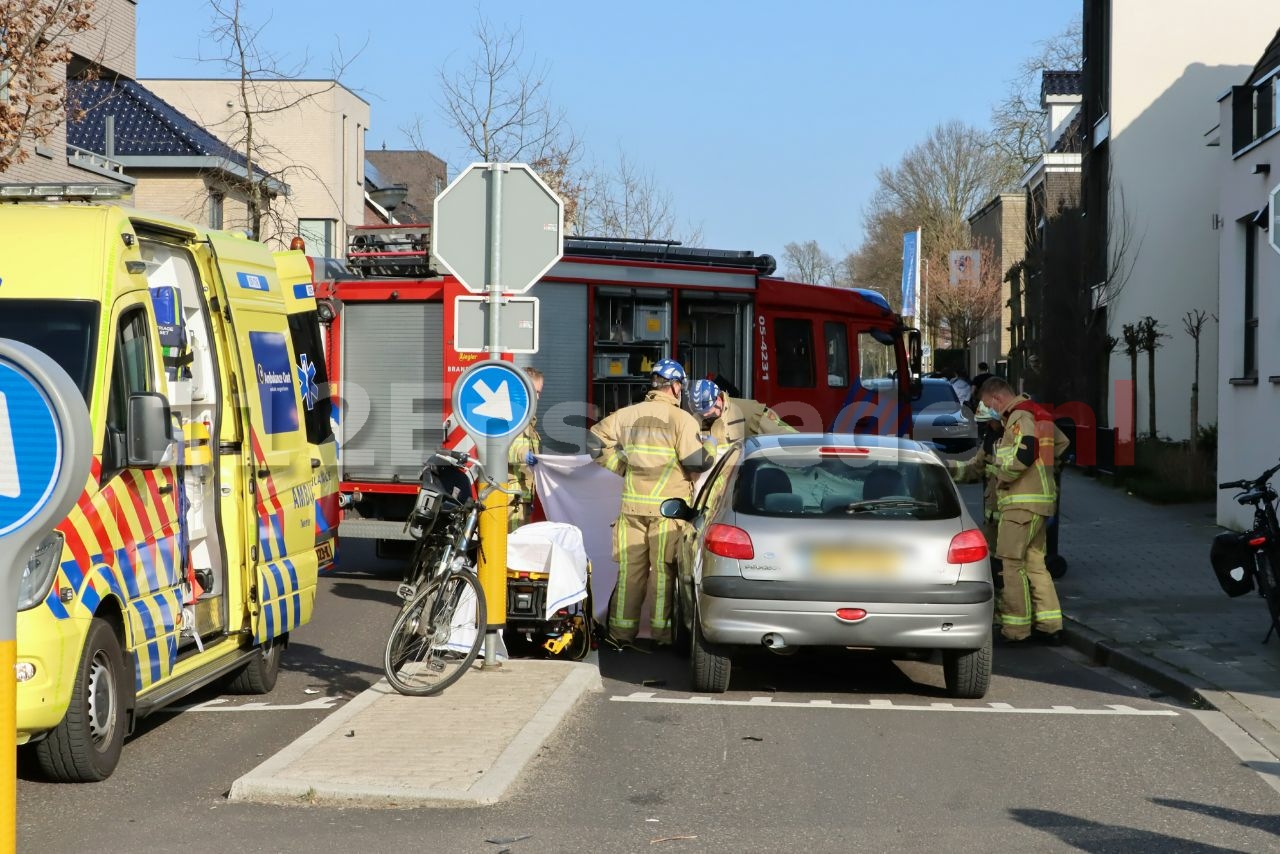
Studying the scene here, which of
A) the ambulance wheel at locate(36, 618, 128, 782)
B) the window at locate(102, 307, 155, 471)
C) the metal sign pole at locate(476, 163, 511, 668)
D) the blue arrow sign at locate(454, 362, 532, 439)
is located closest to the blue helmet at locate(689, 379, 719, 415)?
the metal sign pole at locate(476, 163, 511, 668)

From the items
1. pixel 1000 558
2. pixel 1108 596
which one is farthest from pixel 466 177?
pixel 1108 596

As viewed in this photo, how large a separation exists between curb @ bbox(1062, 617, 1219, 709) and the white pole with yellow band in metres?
7.05

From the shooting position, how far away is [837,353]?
1769 cm

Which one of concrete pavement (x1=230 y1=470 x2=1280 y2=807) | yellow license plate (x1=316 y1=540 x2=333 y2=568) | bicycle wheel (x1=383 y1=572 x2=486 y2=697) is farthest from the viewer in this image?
yellow license plate (x1=316 y1=540 x2=333 y2=568)

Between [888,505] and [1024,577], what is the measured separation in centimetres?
259

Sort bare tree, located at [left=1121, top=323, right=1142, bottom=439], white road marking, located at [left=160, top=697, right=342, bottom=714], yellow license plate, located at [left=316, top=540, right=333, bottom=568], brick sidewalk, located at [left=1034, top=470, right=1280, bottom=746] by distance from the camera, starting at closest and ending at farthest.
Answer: white road marking, located at [left=160, top=697, right=342, bottom=714], brick sidewalk, located at [left=1034, top=470, right=1280, bottom=746], yellow license plate, located at [left=316, top=540, right=333, bottom=568], bare tree, located at [left=1121, top=323, right=1142, bottom=439]

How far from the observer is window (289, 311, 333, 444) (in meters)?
9.95

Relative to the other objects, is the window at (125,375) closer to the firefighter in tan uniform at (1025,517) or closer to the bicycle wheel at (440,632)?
the bicycle wheel at (440,632)

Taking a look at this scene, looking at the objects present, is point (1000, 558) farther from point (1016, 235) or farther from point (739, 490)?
point (1016, 235)

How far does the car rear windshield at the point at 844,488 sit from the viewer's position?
8992mm

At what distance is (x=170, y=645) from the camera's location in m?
7.57

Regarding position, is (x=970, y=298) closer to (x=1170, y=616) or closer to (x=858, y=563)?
(x=1170, y=616)

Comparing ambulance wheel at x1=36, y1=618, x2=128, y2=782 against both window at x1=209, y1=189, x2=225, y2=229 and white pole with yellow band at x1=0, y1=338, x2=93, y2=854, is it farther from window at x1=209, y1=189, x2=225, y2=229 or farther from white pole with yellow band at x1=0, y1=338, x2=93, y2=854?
window at x1=209, y1=189, x2=225, y2=229

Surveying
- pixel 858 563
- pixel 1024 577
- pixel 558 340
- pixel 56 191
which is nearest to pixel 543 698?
pixel 858 563
